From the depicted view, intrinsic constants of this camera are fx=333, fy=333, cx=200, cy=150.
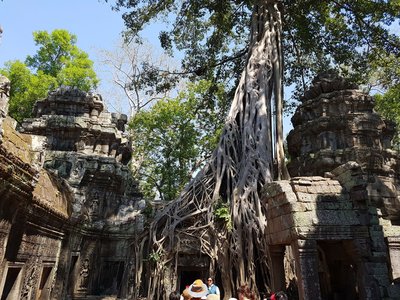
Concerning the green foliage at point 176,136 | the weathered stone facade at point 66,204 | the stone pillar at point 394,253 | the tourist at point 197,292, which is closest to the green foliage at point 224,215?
the weathered stone facade at point 66,204

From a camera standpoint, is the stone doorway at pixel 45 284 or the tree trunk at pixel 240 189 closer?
the stone doorway at pixel 45 284

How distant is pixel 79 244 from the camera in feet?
23.6

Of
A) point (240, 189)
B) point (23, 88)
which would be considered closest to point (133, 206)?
point (240, 189)

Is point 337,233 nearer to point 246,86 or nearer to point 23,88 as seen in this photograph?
point 246,86

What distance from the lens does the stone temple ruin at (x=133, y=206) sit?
4.43 metres

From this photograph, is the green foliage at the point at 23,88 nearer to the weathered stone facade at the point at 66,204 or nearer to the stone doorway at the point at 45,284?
the weathered stone facade at the point at 66,204

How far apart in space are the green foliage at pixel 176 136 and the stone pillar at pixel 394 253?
10534 mm

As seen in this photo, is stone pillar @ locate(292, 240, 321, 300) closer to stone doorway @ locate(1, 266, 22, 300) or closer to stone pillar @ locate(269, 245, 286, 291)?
stone pillar @ locate(269, 245, 286, 291)

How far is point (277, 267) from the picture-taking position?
17.8 feet

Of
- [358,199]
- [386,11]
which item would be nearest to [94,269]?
[358,199]

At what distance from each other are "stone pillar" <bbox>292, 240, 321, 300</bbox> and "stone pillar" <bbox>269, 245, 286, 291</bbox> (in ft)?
2.89

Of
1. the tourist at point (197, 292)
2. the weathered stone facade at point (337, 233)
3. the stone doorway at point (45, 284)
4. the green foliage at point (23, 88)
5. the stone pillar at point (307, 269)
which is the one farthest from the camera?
the green foliage at point (23, 88)

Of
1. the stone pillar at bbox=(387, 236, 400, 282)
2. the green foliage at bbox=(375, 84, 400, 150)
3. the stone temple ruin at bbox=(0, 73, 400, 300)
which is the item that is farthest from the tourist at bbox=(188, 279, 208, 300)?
the green foliage at bbox=(375, 84, 400, 150)

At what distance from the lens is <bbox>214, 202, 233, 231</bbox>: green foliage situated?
663cm
